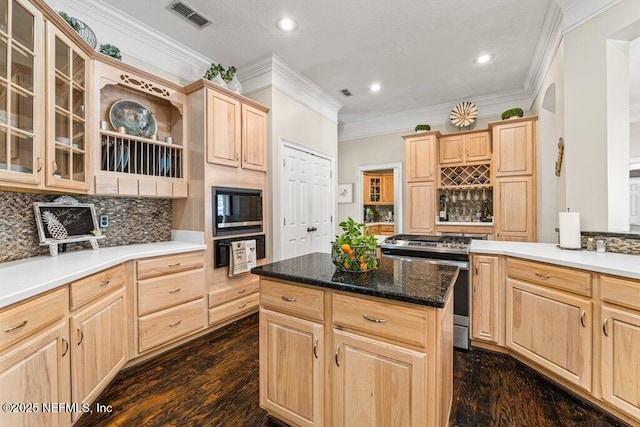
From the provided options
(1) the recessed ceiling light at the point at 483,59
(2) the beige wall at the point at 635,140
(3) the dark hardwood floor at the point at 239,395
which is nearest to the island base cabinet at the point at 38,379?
(3) the dark hardwood floor at the point at 239,395

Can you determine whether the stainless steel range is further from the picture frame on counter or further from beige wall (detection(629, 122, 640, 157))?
beige wall (detection(629, 122, 640, 157))

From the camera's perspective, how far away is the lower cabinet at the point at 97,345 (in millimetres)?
1574

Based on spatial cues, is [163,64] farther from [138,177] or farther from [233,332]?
[233,332]

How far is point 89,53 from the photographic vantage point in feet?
7.26

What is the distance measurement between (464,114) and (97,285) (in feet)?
16.8

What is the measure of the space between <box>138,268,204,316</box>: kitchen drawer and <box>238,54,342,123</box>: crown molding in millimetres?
2362

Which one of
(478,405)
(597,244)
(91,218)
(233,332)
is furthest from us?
(233,332)

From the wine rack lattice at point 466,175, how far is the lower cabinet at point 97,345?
4.51 m

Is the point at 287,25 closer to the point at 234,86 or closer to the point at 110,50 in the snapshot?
the point at 234,86

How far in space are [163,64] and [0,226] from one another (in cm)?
205

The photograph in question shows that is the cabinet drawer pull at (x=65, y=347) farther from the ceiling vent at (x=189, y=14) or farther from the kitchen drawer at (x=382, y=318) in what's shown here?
the ceiling vent at (x=189, y=14)

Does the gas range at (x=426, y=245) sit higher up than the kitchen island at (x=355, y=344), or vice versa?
the gas range at (x=426, y=245)

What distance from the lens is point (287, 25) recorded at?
8.95 ft

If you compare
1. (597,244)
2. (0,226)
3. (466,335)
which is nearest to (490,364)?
(466,335)
